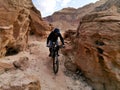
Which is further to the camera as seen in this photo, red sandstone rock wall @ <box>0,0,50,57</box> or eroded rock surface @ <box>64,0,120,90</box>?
red sandstone rock wall @ <box>0,0,50,57</box>

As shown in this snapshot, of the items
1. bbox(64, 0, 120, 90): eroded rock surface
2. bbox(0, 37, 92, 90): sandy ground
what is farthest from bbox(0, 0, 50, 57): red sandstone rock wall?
bbox(64, 0, 120, 90): eroded rock surface

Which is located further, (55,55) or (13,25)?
(13,25)

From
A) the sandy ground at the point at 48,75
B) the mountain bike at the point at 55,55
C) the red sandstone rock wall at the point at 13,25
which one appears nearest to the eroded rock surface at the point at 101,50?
the sandy ground at the point at 48,75

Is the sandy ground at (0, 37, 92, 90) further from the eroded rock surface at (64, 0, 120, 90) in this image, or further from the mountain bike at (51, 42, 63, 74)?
the eroded rock surface at (64, 0, 120, 90)

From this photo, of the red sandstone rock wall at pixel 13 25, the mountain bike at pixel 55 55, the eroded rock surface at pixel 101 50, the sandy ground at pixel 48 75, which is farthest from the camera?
the red sandstone rock wall at pixel 13 25

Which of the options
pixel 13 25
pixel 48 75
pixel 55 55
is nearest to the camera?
pixel 48 75

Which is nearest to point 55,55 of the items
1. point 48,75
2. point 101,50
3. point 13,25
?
point 48,75

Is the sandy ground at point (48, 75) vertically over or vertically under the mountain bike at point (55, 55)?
under

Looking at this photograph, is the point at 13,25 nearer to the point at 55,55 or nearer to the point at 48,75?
the point at 55,55

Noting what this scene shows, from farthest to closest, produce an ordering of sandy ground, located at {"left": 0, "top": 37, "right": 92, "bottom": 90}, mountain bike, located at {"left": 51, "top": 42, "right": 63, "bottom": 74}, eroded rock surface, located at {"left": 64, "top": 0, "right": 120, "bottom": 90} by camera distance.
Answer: mountain bike, located at {"left": 51, "top": 42, "right": 63, "bottom": 74}, sandy ground, located at {"left": 0, "top": 37, "right": 92, "bottom": 90}, eroded rock surface, located at {"left": 64, "top": 0, "right": 120, "bottom": 90}

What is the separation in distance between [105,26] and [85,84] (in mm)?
2130

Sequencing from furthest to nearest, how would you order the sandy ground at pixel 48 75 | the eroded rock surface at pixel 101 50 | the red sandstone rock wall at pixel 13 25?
1. the red sandstone rock wall at pixel 13 25
2. the sandy ground at pixel 48 75
3. the eroded rock surface at pixel 101 50

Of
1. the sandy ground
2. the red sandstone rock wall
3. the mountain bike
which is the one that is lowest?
the sandy ground

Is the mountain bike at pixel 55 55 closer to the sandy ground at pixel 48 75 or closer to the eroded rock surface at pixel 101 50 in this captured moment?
the sandy ground at pixel 48 75
